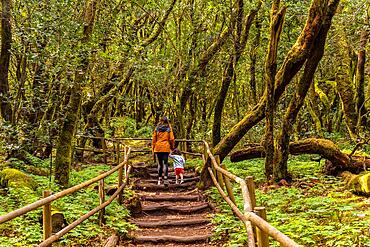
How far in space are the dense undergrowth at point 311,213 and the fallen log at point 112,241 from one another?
1.84 m

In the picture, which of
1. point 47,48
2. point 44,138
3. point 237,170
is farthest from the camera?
point 237,170

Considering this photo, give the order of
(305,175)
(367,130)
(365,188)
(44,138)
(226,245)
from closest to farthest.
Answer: (226,245) → (365,188) → (305,175) → (44,138) → (367,130)

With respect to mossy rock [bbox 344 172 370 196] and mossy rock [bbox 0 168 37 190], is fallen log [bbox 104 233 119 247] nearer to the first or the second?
mossy rock [bbox 0 168 37 190]

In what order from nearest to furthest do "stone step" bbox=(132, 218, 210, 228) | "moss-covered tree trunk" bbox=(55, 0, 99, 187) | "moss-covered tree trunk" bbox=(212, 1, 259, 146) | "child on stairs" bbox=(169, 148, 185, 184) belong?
"stone step" bbox=(132, 218, 210, 228)
"moss-covered tree trunk" bbox=(55, 0, 99, 187)
"child on stairs" bbox=(169, 148, 185, 184)
"moss-covered tree trunk" bbox=(212, 1, 259, 146)

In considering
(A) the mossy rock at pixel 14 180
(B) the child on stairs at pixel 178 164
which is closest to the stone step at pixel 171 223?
(A) the mossy rock at pixel 14 180

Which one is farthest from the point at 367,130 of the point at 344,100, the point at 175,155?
the point at 175,155

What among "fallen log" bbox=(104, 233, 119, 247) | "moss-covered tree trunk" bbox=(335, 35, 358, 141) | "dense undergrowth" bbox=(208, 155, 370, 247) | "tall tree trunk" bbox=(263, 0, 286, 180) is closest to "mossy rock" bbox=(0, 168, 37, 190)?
"fallen log" bbox=(104, 233, 119, 247)

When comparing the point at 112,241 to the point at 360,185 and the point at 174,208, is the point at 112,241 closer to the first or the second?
the point at 174,208

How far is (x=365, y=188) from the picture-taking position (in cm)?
866

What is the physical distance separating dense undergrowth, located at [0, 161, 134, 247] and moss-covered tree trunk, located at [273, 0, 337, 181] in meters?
4.10

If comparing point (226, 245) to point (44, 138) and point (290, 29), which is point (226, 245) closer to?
point (44, 138)

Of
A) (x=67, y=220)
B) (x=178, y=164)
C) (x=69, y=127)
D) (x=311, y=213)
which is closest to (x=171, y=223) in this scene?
(x=67, y=220)

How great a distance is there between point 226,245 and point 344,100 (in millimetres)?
9999

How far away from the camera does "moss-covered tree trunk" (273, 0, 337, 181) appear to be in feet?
31.8
